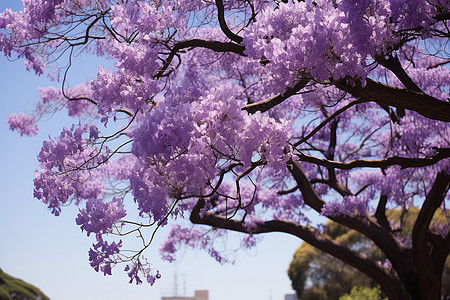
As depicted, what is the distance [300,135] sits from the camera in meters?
10.6

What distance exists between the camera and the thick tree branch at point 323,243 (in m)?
9.19

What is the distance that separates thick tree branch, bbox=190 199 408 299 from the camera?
919 centimetres

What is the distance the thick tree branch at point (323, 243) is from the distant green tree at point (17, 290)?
10553 mm

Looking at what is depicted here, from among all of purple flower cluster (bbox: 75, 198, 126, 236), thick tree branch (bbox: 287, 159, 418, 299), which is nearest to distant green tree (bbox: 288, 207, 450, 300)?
thick tree branch (bbox: 287, 159, 418, 299)

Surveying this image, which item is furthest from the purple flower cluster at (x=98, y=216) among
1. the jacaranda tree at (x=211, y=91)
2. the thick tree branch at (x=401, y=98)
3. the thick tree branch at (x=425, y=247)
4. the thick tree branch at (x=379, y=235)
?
the thick tree branch at (x=425, y=247)

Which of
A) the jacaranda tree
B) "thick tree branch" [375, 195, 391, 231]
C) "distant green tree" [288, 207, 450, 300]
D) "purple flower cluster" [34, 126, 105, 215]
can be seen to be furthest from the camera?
"distant green tree" [288, 207, 450, 300]

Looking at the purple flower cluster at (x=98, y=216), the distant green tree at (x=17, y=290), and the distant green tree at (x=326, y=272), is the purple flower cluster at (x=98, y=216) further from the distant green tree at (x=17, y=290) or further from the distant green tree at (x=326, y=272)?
the distant green tree at (x=326, y=272)

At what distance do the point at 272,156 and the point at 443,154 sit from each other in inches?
130

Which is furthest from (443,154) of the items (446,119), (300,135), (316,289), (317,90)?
(316,289)

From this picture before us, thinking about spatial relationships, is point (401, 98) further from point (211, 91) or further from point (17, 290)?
point (17, 290)

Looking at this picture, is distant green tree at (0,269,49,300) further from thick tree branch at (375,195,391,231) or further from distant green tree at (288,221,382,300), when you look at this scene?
thick tree branch at (375,195,391,231)

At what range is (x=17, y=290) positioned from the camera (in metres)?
17.4

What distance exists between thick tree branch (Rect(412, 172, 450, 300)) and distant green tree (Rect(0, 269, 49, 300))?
12847 millimetres

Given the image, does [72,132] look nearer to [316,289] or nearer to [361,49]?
[361,49]
